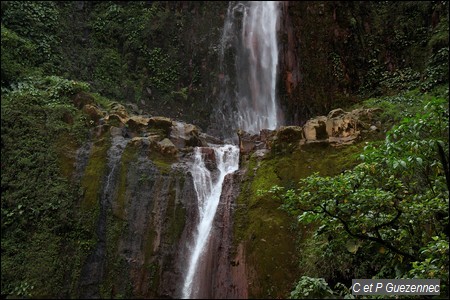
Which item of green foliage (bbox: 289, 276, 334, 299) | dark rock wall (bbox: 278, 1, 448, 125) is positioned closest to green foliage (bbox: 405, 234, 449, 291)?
green foliage (bbox: 289, 276, 334, 299)

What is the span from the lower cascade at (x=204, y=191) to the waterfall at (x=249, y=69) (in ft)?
18.8

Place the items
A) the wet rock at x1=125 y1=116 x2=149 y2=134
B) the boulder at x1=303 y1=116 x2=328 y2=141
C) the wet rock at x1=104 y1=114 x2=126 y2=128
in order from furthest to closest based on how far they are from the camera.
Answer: the wet rock at x1=125 y1=116 x2=149 y2=134, the wet rock at x1=104 y1=114 x2=126 y2=128, the boulder at x1=303 y1=116 x2=328 y2=141

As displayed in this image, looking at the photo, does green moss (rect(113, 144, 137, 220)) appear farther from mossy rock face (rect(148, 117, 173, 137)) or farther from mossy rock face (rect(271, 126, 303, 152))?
mossy rock face (rect(271, 126, 303, 152))

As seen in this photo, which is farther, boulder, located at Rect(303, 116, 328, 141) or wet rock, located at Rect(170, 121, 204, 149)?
wet rock, located at Rect(170, 121, 204, 149)

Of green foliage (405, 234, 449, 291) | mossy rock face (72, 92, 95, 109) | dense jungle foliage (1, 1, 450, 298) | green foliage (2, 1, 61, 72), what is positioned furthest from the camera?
green foliage (2, 1, 61, 72)

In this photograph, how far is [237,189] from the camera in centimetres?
1059

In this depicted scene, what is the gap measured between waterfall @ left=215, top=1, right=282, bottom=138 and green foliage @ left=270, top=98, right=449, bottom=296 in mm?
12660

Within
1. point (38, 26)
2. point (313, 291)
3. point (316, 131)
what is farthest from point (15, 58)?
point (313, 291)

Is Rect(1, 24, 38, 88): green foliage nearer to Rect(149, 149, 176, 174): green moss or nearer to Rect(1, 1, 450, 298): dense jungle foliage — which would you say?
Rect(1, 1, 450, 298): dense jungle foliage

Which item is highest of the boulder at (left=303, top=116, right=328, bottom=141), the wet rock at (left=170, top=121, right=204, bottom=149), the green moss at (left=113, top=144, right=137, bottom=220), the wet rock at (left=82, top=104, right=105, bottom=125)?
the wet rock at (left=82, top=104, right=105, bottom=125)

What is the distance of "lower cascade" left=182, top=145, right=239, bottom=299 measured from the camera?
8820mm

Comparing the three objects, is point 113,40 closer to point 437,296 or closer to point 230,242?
point 230,242

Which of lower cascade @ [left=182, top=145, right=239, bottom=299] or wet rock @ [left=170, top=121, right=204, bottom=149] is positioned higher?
wet rock @ [left=170, top=121, right=204, bottom=149]

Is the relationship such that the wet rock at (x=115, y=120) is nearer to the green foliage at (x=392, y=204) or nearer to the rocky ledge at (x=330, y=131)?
the rocky ledge at (x=330, y=131)
